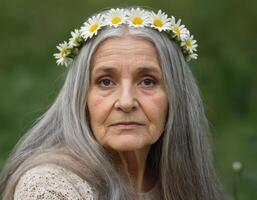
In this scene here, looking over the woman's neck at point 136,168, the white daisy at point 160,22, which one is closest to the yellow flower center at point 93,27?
the white daisy at point 160,22

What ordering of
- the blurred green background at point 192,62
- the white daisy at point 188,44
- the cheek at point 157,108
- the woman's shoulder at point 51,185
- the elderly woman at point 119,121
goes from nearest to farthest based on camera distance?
the woman's shoulder at point 51,185 → the elderly woman at point 119,121 → the cheek at point 157,108 → the white daisy at point 188,44 → the blurred green background at point 192,62

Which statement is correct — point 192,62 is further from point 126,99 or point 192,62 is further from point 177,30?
point 126,99

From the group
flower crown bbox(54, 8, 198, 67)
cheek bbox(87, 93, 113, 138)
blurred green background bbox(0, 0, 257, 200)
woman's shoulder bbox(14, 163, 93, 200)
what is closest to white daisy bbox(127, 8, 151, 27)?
flower crown bbox(54, 8, 198, 67)

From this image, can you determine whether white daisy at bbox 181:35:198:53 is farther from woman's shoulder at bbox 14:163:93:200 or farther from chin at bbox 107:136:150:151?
woman's shoulder at bbox 14:163:93:200

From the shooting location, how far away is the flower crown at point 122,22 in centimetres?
459

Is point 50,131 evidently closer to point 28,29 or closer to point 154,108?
point 154,108

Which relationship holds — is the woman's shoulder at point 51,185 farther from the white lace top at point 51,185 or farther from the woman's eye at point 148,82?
the woman's eye at point 148,82

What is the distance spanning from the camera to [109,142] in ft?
14.6

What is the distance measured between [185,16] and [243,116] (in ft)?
4.86

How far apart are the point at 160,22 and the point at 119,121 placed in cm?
53

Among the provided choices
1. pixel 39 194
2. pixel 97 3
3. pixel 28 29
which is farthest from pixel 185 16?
pixel 39 194

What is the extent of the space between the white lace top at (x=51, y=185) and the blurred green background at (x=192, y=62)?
350cm

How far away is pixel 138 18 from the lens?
4.61 meters

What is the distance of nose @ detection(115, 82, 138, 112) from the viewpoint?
439 centimetres
